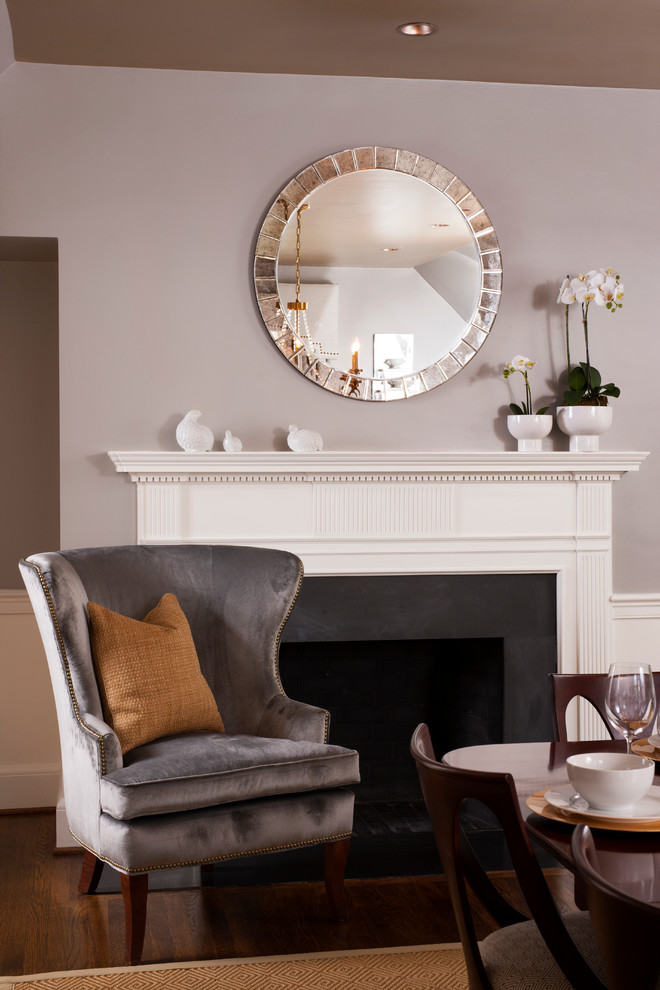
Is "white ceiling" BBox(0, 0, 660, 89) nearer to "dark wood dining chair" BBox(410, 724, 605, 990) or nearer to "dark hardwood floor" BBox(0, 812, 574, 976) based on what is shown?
"dark wood dining chair" BBox(410, 724, 605, 990)

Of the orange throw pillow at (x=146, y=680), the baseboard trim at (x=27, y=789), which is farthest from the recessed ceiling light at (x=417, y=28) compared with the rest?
the baseboard trim at (x=27, y=789)

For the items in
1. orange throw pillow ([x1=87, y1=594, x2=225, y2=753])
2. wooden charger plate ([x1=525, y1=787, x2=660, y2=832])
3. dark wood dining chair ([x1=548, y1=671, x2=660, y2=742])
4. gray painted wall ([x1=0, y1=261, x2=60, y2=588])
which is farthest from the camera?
gray painted wall ([x1=0, y1=261, x2=60, y2=588])

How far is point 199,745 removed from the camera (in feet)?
8.59

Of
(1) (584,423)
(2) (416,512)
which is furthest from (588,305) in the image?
(2) (416,512)

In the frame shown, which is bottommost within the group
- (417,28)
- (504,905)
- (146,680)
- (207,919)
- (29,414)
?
(207,919)

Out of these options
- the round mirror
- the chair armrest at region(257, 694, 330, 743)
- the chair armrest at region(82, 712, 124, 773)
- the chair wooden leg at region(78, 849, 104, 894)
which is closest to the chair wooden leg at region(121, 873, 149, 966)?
the chair armrest at region(82, 712, 124, 773)

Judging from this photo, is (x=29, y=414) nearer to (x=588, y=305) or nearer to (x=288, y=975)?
(x=588, y=305)

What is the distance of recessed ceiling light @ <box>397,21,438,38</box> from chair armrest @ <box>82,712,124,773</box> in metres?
2.34

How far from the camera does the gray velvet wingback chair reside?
242 centimetres

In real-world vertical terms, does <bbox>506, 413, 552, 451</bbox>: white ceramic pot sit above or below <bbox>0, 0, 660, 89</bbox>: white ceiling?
below

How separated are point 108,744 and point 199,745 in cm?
26

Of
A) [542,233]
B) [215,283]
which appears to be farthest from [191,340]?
[542,233]

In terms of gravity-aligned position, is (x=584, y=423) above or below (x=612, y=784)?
above

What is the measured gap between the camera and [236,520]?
3.39m
